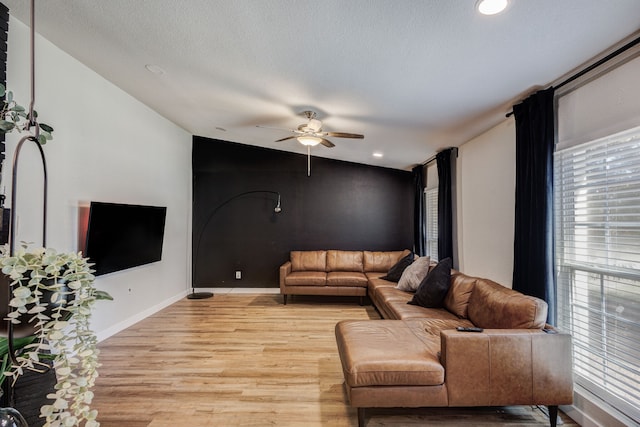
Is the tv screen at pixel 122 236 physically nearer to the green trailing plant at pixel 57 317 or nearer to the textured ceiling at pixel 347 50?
the textured ceiling at pixel 347 50

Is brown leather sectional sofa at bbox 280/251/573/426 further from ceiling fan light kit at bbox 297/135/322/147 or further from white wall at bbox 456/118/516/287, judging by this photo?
ceiling fan light kit at bbox 297/135/322/147

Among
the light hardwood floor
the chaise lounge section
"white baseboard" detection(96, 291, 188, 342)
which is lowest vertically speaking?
the light hardwood floor

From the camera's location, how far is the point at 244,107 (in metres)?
3.79

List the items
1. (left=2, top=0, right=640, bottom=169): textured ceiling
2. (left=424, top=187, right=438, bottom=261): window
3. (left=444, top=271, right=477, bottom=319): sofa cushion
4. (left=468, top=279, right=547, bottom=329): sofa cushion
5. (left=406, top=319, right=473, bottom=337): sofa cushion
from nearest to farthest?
1. (left=2, top=0, right=640, bottom=169): textured ceiling
2. (left=468, top=279, right=547, bottom=329): sofa cushion
3. (left=406, top=319, right=473, bottom=337): sofa cushion
4. (left=444, top=271, right=477, bottom=319): sofa cushion
5. (left=424, top=187, right=438, bottom=261): window

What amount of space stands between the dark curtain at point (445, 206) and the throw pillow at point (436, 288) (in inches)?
42.2

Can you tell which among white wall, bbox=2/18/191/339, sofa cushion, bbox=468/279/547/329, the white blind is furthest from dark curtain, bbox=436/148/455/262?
white wall, bbox=2/18/191/339

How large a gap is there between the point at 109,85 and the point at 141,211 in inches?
61.7

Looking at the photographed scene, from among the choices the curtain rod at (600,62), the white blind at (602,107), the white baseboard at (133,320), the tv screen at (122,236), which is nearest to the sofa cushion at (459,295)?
the white blind at (602,107)

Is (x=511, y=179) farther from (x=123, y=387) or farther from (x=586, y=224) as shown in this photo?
(x=123, y=387)

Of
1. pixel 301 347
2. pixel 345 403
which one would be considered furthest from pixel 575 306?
pixel 301 347

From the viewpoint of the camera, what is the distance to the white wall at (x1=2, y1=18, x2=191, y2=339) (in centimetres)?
256

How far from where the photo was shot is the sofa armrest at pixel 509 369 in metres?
1.92

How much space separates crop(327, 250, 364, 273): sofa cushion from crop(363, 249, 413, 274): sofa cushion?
115 mm

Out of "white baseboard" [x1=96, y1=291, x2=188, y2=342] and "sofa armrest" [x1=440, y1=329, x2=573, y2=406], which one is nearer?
"sofa armrest" [x1=440, y1=329, x2=573, y2=406]
